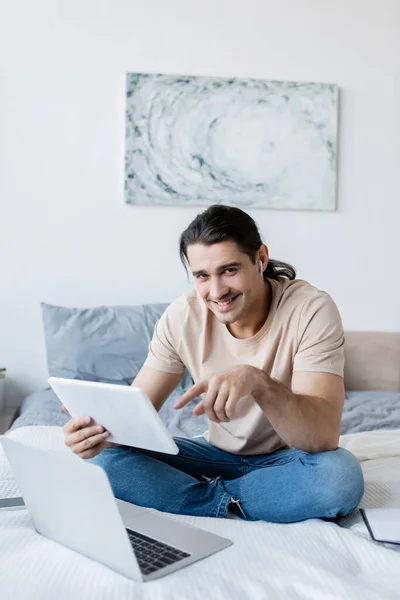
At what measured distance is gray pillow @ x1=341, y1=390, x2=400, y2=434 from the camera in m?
2.39

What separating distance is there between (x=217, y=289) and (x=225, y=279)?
0.11ft

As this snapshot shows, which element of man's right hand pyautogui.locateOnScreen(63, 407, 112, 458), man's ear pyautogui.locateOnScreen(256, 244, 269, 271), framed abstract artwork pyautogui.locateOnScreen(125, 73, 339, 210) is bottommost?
man's right hand pyautogui.locateOnScreen(63, 407, 112, 458)

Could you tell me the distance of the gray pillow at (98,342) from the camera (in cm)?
288

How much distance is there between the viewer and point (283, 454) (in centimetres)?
166

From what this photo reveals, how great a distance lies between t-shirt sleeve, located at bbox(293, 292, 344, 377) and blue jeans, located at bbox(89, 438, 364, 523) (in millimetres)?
183

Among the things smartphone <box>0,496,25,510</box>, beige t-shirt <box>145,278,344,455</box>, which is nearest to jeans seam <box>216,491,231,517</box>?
beige t-shirt <box>145,278,344,455</box>

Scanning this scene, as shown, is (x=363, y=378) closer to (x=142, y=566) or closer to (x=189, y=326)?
(x=189, y=326)

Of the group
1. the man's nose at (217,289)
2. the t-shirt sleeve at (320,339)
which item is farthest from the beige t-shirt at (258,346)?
the man's nose at (217,289)

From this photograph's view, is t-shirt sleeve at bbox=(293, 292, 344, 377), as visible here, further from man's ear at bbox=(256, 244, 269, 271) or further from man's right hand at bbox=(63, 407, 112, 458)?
man's right hand at bbox=(63, 407, 112, 458)

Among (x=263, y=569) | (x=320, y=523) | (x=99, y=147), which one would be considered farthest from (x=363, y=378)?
(x=263, y=569)

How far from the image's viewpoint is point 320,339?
1584 mm

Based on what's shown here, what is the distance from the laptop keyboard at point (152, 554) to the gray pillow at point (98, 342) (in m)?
1.64

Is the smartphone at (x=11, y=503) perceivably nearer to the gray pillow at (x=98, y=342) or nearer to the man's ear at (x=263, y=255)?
the man's ear at (x=263, y=255)

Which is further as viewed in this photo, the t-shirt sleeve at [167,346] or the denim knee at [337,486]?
the t-shirt sleeve at [167,346]
